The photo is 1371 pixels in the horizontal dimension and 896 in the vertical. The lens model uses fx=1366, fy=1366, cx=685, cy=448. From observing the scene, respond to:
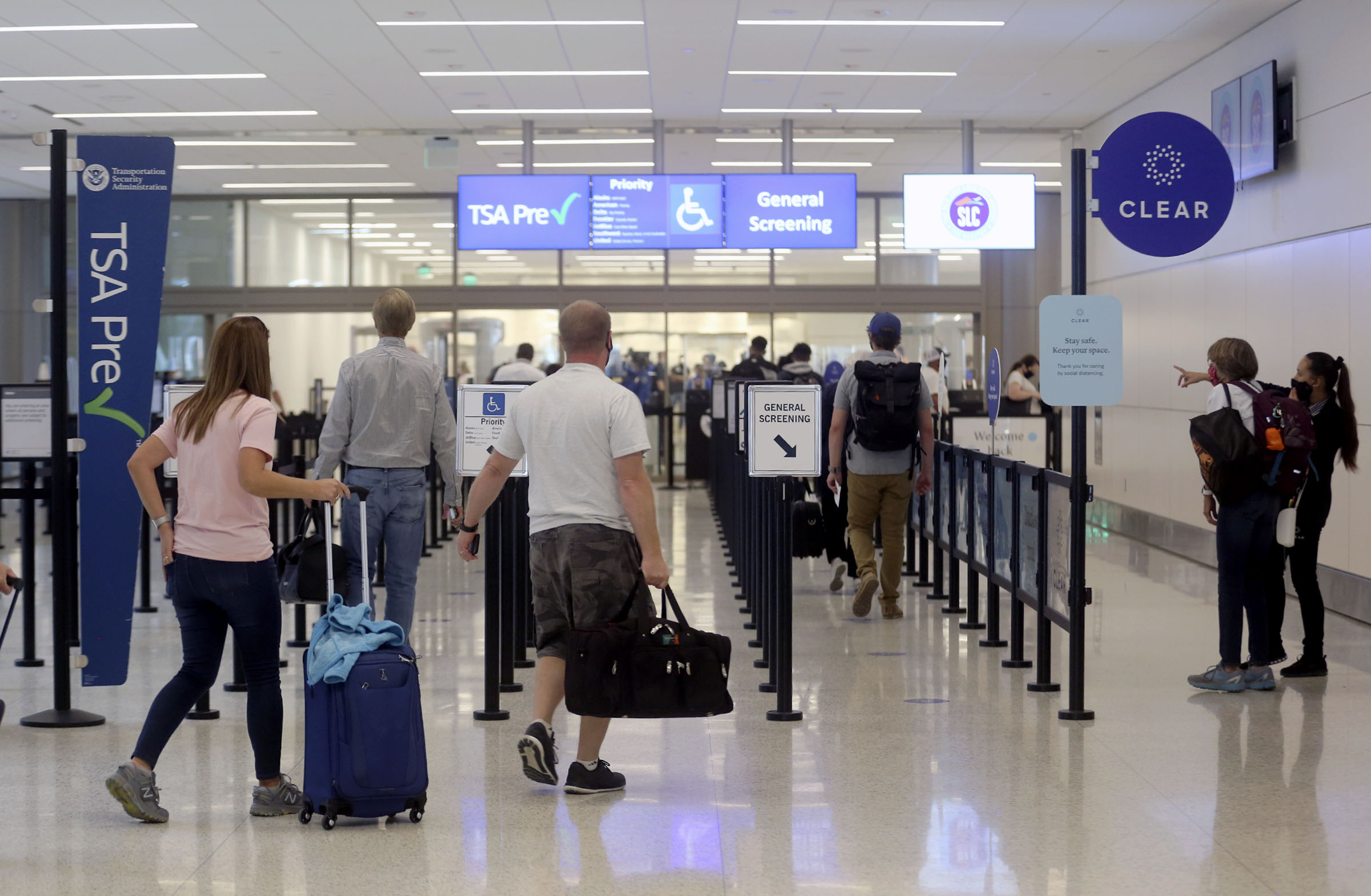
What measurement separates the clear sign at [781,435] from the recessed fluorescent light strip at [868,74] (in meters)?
6.49

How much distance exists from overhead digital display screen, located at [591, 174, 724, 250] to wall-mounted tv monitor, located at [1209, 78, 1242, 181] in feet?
14.4

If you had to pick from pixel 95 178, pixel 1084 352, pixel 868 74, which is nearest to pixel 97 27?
pixel 95 178

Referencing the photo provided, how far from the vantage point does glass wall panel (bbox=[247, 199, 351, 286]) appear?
18016 millimetres

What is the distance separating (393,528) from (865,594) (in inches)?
120

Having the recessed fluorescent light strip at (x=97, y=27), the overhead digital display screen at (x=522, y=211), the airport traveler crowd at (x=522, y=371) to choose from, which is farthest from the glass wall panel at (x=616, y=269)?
the recessed fluorescent light strip at (x=97, y=27)

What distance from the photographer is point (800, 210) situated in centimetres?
1254

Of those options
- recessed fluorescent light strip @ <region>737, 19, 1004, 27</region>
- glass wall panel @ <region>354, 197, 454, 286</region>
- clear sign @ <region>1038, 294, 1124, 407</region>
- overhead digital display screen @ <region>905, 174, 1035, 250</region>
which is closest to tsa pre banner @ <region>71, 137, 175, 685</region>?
clear sign @ <region>1038, 294, 1124, 407</region>

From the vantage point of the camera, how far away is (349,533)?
5113mm

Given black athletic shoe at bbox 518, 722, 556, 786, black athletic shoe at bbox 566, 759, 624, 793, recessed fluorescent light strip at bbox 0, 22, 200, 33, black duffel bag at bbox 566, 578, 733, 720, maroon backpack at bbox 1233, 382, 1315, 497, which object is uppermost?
recessed fluorescent light strip at bbox 0, 22, 200, 33

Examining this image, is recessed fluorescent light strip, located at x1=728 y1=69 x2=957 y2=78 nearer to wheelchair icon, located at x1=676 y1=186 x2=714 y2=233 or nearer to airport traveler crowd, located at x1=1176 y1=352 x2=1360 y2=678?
wheelchair icon, located at x1=676 y1=186 x2=714 y2=233

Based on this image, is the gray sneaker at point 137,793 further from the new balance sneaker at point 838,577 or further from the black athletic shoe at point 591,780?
the new balance sneaker at point 838,577

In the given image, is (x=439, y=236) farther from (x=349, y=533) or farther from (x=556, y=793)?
(x=556, y=793)

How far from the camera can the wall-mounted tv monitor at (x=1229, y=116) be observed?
9.53m

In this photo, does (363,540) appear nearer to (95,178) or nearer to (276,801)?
(276,801)
